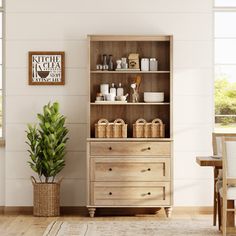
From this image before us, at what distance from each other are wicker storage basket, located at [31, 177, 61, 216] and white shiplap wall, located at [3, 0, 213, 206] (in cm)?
56

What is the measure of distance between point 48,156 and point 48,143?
0.51 ft

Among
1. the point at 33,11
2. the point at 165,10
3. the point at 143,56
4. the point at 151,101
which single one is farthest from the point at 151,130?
the point at 33,11

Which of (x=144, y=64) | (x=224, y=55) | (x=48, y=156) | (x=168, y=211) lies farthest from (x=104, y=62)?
(x=168, y=211)

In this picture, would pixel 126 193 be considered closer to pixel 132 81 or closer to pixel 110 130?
pixel 110 130

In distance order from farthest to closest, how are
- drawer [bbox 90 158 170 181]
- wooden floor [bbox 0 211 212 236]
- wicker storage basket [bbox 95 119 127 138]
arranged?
wicker storage basket [bbox 95 119 127 138], drawer [bbox 90 158 170 181], wooden floor [bbox 0 211 212 236]

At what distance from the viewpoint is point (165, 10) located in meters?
8.00

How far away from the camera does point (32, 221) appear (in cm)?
743

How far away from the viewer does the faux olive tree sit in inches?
302

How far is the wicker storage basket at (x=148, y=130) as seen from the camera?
7777mm

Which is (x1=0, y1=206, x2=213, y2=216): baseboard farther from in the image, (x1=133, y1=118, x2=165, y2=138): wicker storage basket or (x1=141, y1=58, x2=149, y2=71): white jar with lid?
(x1=141, y1=58, x2=149, y2=71): white jar with lid

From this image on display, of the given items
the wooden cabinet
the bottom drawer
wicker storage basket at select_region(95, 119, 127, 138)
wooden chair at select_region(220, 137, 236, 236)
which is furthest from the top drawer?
wooden chair at select_region(220, 137, 236, 236)

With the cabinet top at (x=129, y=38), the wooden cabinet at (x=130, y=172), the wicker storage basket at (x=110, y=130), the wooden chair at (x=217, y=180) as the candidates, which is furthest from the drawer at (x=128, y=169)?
the cabinet top at (x=129, y=38)

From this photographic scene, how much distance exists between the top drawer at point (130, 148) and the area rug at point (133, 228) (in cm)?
76

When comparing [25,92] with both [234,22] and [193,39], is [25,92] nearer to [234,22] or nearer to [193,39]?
[193,39]
